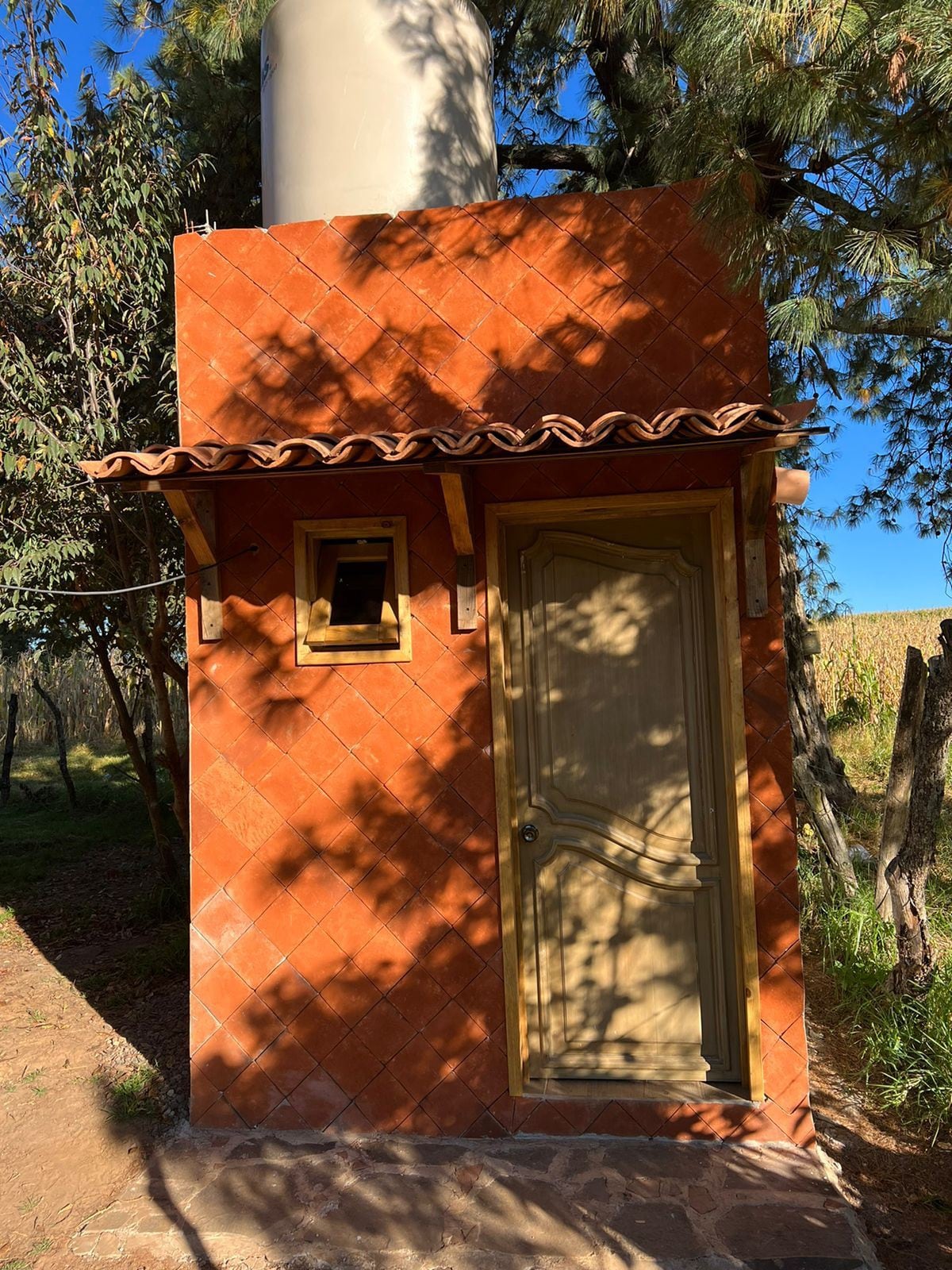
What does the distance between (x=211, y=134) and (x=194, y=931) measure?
5.98m

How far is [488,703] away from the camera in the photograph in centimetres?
382

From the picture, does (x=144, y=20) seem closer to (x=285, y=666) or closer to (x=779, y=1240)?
(x=285, y=666)

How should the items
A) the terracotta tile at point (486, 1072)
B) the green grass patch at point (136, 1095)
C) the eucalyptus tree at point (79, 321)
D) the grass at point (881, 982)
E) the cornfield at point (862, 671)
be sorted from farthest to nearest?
the cornfield at point (862, 671) → the eucalyptus tree at point (79, 321) → the green grass patch at point (136, 1095) → the grass at point (881, 982) → the terracotta tile at point (486, 1072)

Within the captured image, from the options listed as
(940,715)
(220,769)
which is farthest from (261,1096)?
(940,715)

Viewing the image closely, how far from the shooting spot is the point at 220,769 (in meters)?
3.97

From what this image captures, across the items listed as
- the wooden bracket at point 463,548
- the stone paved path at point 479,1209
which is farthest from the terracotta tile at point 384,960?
the wooden bracket at point 463,548

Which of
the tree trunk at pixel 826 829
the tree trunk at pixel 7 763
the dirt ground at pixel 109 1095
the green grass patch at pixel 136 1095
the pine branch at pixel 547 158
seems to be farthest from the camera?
the tree trunk at pixel 7 763

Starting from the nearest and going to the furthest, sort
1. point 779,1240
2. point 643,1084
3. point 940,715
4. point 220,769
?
1. point 779,1240
2. point 643,1084
3. point 220,769
4. point 940,715

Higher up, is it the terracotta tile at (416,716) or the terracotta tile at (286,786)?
the terracotta tile at (416,716)

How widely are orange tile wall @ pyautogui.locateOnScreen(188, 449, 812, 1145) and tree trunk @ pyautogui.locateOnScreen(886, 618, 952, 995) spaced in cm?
125

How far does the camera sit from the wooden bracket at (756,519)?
3389 mm

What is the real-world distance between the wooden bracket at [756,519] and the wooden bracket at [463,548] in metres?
1.07

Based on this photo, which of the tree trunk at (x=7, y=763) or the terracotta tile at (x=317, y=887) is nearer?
the terracotta tile at (x=317, y=887)

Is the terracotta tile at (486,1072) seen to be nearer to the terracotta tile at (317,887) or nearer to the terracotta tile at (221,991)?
the terracotta tile at (317,887)
